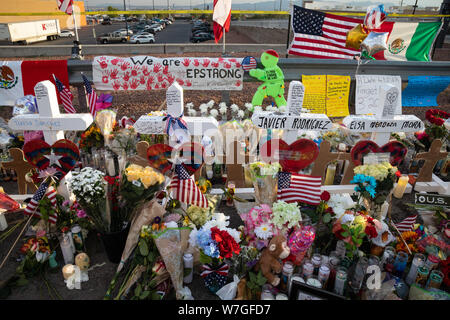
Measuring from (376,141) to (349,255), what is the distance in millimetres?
2251

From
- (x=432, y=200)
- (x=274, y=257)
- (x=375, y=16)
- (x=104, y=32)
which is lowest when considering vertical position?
(x=274, y=257)

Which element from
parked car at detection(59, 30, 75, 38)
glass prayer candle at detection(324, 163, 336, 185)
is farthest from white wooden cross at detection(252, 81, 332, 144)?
parked car at detection(59, 30, 75, 38)

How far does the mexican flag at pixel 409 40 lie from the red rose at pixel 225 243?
8925 mm

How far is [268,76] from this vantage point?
5926 mm

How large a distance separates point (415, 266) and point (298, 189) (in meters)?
1.31

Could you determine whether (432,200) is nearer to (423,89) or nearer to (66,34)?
(423,89)

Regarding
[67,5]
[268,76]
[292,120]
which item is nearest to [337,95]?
[268,76]

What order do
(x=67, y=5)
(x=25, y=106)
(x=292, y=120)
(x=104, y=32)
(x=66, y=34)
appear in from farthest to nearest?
(x=104, y=32) → (x=66, y=34) → (x=67, y=5) → (x=25, y=106) → (x=292, y=120)

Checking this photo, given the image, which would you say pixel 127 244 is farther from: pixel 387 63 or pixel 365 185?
pixel 387 63

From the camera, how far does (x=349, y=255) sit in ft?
9.77

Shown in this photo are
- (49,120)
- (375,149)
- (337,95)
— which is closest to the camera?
(49,120)

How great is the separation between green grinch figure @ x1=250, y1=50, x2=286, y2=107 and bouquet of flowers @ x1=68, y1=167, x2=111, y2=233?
365cm

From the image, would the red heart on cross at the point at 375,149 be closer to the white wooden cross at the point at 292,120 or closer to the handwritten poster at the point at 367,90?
the white wooden cross at the point at 292,120
